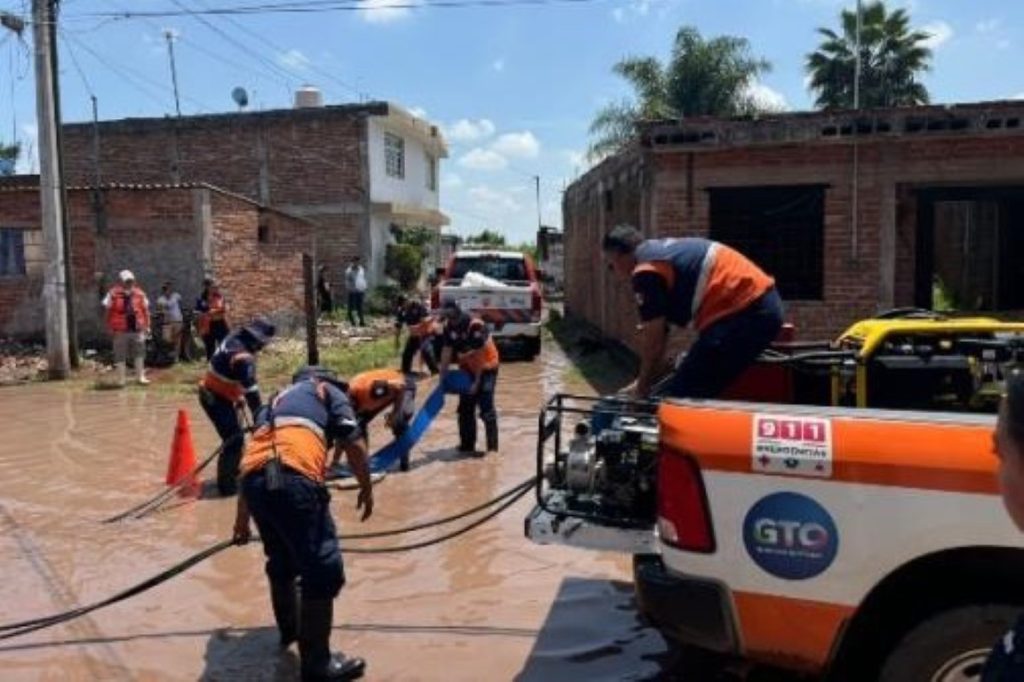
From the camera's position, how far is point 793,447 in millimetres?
3475

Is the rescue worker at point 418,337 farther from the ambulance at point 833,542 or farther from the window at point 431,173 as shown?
the window at point 431,173

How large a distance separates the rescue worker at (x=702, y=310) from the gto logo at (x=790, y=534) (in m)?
1.48

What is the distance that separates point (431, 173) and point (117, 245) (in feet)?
65.7

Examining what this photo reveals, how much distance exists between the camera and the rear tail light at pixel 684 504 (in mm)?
3604

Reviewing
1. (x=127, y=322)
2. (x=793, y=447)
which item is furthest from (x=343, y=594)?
(x=127, y=322)

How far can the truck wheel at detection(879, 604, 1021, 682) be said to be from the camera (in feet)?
10.9

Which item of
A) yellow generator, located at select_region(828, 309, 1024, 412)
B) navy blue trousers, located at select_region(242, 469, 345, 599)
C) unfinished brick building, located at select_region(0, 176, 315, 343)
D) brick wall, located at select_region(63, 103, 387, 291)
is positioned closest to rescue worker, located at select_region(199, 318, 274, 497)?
navy blue trousers, located at select_region(242, 469, 345, 599)

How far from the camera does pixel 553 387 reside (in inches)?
622

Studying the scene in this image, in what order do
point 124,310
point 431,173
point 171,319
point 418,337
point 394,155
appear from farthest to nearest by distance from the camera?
point 431,173 < point 394,155 < point 171,319 < point 124,310 < point 418,337

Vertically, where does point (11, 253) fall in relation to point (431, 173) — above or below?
below

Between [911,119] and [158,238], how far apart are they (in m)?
13.7

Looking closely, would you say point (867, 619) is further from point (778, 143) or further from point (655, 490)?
point (778, 143)

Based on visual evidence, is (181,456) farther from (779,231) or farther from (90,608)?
(779,231)

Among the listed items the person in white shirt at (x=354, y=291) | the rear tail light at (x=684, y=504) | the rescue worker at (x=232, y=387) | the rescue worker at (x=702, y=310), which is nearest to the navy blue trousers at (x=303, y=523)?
the rescue worker at (x=702, y=310)
